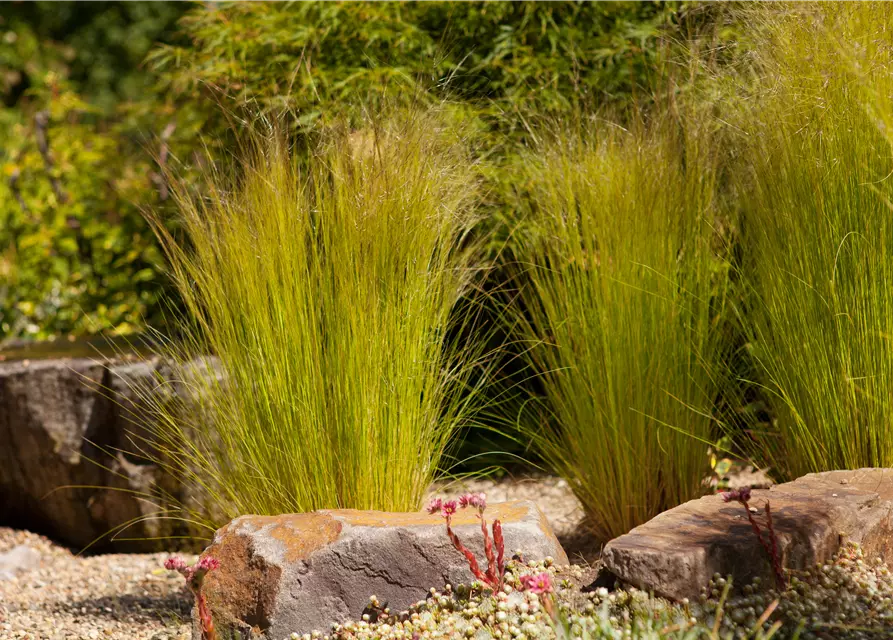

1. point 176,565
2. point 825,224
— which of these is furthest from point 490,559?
point 825,224

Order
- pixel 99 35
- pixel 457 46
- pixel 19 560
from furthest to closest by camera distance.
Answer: pixel 99 35 → pixel 457 46 → pixel 19 560

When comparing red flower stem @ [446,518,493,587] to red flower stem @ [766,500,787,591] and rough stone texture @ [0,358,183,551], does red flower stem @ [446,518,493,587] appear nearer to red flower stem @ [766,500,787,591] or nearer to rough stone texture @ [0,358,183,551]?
red flower stem @ [766,500,787,591]

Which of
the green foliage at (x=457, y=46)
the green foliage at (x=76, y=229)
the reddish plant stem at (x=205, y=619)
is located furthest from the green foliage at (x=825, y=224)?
the green foliage at (x=76, y=229)

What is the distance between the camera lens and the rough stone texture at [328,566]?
2289 millimetres

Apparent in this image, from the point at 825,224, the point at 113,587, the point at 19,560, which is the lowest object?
the point at 19,560

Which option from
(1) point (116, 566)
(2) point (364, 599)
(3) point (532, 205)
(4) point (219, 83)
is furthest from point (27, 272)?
(2) point (364, 599)

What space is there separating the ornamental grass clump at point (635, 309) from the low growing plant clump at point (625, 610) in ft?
1.94

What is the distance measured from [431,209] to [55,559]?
237 cm

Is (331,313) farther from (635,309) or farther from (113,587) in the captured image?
(113,587)

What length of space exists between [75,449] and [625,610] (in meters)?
2.60

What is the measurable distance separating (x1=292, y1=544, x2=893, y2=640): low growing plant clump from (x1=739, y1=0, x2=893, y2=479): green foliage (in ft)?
1.43

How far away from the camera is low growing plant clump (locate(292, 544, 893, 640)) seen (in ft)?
6.79

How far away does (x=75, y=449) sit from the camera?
395 cm

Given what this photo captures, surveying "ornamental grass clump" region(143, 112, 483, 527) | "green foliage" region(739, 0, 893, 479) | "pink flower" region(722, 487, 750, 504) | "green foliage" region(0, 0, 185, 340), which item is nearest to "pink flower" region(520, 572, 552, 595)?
"pink flower" region(722, 487, 750, 504)
